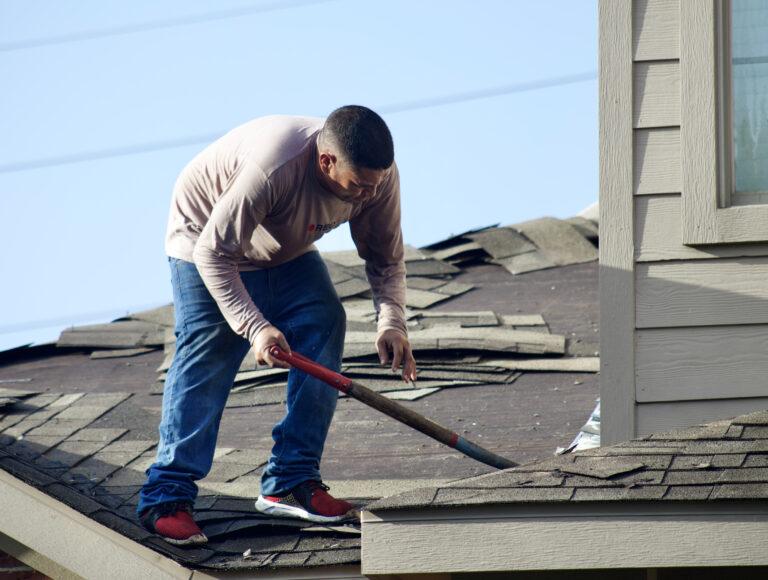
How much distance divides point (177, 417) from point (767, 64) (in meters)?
2.33

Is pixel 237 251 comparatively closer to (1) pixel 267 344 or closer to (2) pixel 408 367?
(1) pixel 267 344

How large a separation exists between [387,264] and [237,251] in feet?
2.47

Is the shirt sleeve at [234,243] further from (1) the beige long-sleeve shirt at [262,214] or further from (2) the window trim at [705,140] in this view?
(2) the window trim at [705,140]

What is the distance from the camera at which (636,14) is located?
158 inches

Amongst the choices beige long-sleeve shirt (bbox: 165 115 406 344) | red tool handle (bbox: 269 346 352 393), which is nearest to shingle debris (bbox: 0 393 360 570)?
red tool handle (bbox: 269 346 352 393)

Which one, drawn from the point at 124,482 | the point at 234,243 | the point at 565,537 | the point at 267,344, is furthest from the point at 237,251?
the point at 565,537

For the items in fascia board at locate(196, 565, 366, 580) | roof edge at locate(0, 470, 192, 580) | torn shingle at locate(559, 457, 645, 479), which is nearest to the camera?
torn shingle at locate(559, 457, 645, 479)

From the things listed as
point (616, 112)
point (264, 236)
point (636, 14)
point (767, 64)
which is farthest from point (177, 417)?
point (767, 64)

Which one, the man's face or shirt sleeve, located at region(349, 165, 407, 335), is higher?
the man's face

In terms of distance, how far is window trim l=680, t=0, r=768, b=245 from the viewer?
3949 mm

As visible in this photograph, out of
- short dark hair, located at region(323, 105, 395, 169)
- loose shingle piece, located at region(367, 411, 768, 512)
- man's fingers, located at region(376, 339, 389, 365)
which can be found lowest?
loose shingle piece, located at region(367, 411, 768, 512)

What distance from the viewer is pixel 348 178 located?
3.93 metres

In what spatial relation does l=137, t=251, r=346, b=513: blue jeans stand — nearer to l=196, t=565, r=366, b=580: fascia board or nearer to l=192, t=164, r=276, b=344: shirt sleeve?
l=192, t=164, r=276, b=344: shirt sleeve

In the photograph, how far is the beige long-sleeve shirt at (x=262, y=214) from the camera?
12.9 ft
